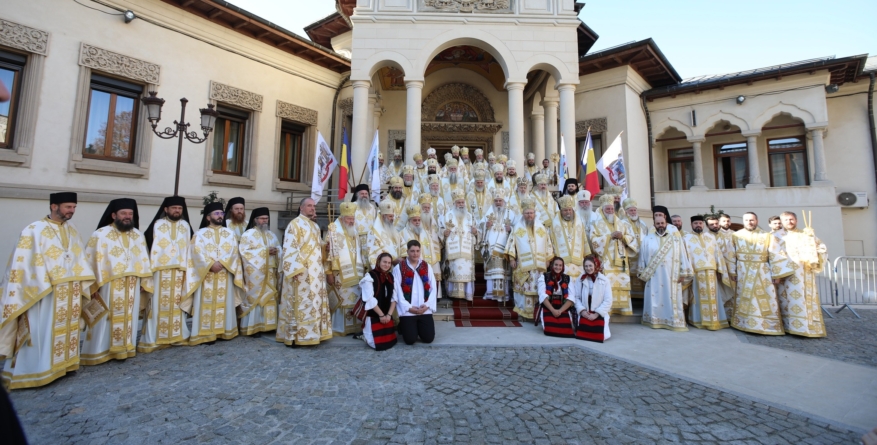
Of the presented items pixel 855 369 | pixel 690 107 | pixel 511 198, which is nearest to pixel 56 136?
pixel 511 198

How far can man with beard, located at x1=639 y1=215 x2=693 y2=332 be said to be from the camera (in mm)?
6027

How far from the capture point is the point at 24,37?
7668 millimetres

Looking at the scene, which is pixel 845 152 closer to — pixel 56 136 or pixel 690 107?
pixel 690 107

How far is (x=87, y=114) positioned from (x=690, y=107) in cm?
1802

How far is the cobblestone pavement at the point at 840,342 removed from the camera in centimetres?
487

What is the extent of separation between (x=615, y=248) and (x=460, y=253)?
2593 mm

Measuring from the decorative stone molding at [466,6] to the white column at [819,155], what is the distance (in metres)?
10.8

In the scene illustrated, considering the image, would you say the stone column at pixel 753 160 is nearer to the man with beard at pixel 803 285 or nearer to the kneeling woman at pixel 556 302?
the man with beard at pixel 803 285

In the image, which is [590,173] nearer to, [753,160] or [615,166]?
[615,166]

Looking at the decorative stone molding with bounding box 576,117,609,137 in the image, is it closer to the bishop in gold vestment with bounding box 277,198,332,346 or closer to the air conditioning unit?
the air conditioning unit

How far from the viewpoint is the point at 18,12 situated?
7.65 m

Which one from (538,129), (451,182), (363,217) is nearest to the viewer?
(363,217)

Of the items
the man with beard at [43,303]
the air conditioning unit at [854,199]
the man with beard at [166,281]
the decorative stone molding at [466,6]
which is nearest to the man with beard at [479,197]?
the man with beard at [166,281]

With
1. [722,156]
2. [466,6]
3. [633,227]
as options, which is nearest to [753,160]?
[722,156]
